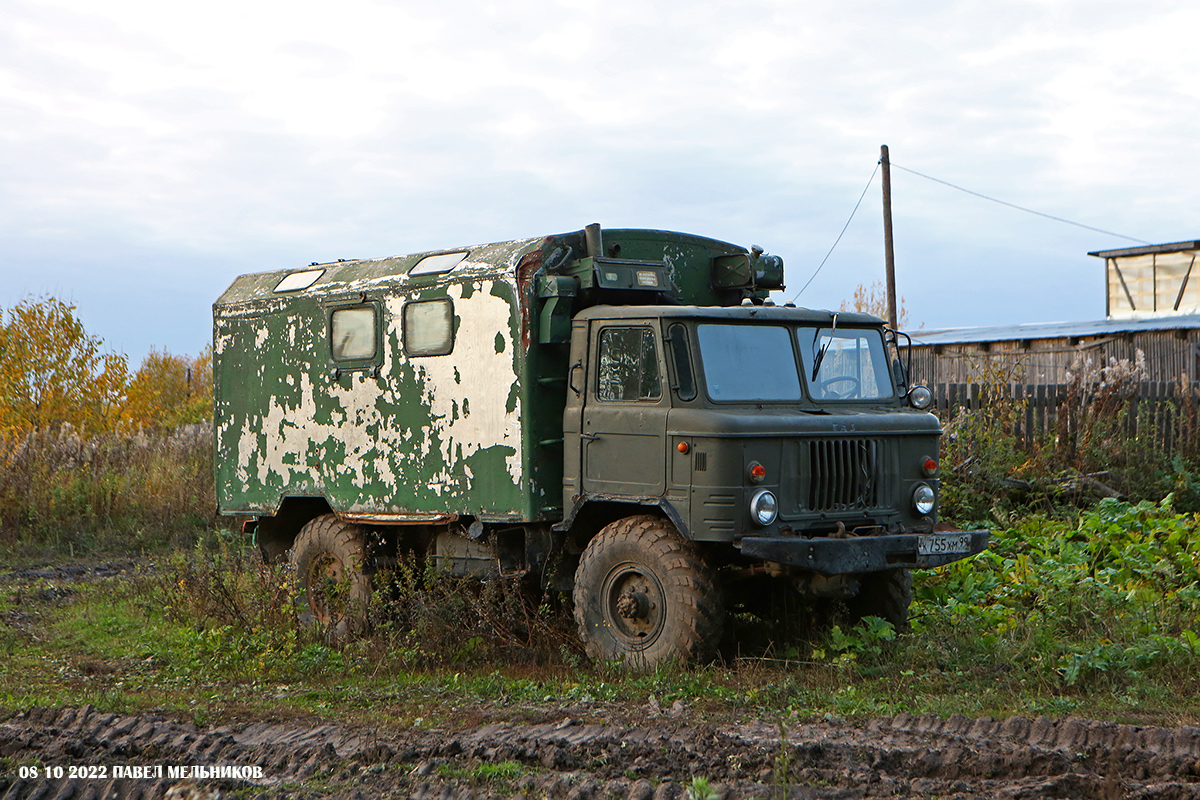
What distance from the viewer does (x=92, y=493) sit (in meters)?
16.3

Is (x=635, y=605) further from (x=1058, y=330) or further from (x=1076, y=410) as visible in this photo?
(x=1058, y=330)

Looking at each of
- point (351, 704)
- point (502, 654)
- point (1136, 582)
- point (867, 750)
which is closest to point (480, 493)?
point (502, 654)

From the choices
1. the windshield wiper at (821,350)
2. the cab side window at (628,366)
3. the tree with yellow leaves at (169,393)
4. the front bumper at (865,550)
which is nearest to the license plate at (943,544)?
the front bumper at (865,550)

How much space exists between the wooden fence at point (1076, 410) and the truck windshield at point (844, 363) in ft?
22.5

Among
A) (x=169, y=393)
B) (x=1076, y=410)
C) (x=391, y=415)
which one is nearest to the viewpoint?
(x=391, y=415)

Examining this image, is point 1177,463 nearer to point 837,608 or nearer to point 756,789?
point 837,608

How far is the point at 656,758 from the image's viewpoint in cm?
536

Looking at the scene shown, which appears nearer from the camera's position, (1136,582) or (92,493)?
(1136,582)

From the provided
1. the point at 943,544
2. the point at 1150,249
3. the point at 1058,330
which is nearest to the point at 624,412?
the point at 943,544

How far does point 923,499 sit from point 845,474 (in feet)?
2.59

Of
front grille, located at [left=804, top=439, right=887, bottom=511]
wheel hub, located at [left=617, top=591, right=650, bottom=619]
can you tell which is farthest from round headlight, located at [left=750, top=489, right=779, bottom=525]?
wheel hub, located at [left=617, top=591, right=650, bottom=619]

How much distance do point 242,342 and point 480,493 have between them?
131 inches

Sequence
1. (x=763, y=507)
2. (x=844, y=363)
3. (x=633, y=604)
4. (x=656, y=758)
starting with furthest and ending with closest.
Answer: (x=844, y=363) → (x=633, y=604) → (x=763, y=507) → (x=656, y=758)

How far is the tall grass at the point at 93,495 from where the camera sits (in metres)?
15.6
